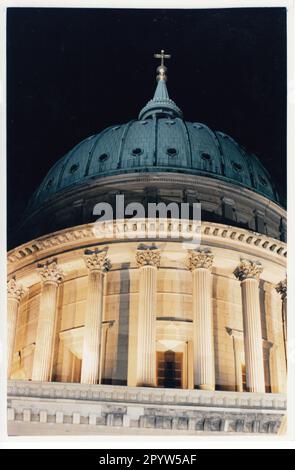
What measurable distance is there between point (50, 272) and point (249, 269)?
408 inches

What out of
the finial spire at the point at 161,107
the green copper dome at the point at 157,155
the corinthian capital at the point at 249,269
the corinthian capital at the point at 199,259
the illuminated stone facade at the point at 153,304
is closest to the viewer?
the illuminated stone facade at the point at 153,304

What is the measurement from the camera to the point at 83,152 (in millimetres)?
51969

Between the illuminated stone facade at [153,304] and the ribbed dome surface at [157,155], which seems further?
the ribbed dome surface at [157,155]

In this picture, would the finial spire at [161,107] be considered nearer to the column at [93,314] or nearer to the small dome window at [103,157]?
the small dome window at [103,157]

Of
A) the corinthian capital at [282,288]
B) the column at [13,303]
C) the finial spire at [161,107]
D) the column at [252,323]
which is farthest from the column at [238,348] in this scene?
the finial spire at [161,107]

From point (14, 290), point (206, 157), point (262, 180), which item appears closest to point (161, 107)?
point (206, 157)

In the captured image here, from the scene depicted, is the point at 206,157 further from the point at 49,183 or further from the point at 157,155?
the point at 49,183

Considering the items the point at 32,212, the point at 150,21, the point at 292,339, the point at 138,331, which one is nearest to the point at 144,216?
the point at 138,331

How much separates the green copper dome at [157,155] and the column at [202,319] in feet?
31.5

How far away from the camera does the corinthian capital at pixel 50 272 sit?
41500 millimetres

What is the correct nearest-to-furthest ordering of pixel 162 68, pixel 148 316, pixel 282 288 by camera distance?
pixel 148 316 → pixel 282 288 → pixel 162 68

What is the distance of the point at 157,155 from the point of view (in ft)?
161

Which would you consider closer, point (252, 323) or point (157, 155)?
point (252, 323)

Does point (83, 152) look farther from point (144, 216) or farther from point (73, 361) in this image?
point (73, 361)
